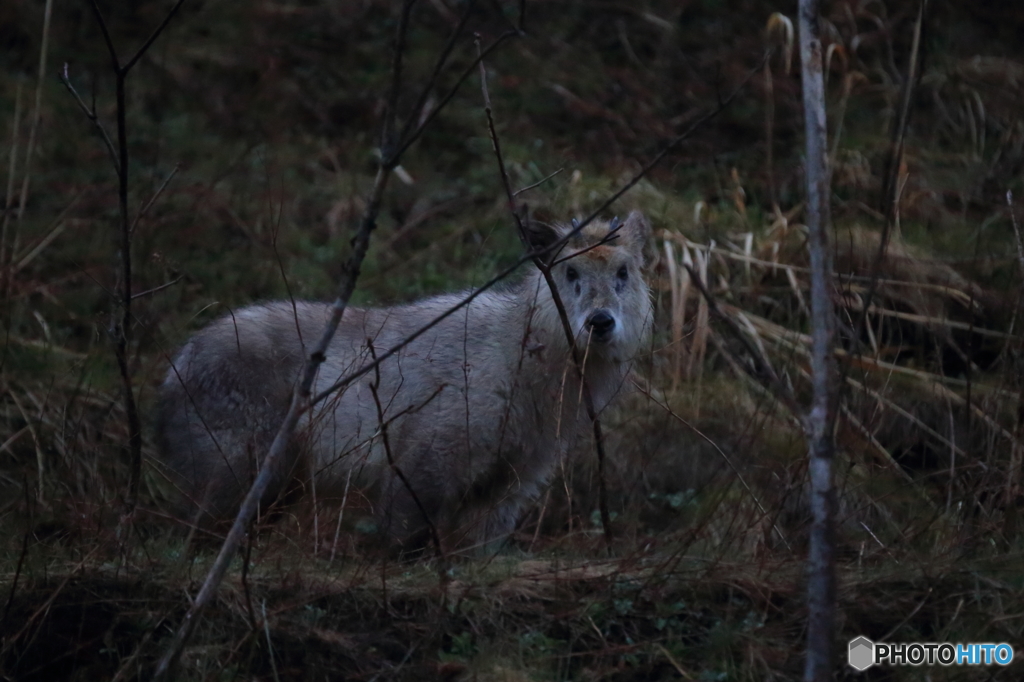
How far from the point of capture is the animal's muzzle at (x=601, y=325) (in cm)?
527

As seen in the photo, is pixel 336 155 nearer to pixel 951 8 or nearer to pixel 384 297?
pixel 384 297

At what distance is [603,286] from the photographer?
18.2 ft

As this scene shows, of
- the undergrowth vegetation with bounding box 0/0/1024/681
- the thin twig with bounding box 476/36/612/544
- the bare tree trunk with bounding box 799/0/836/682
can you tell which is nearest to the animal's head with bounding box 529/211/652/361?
the thin twig with bounding box 476/36/612/544

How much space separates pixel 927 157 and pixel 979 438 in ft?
11.9

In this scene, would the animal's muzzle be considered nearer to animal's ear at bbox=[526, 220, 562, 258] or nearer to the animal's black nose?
the animal's black nose

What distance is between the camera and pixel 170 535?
4.91 m

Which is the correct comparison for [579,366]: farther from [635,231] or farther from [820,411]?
[820,411]

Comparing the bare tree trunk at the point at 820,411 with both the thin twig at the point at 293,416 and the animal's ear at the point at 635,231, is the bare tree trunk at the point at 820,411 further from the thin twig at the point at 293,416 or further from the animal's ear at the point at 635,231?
the animal's ear at the point at 635,231

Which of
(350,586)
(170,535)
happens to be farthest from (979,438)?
(170,535)

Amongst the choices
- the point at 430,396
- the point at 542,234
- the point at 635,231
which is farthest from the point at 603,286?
the point at 430,396

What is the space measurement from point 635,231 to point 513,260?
197 centimetres

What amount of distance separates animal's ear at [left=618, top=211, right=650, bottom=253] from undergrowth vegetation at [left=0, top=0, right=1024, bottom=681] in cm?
65

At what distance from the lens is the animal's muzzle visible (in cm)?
527

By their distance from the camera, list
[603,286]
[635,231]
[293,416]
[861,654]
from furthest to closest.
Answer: [635,231] < [603,286] < [861,654] < [293,416]
